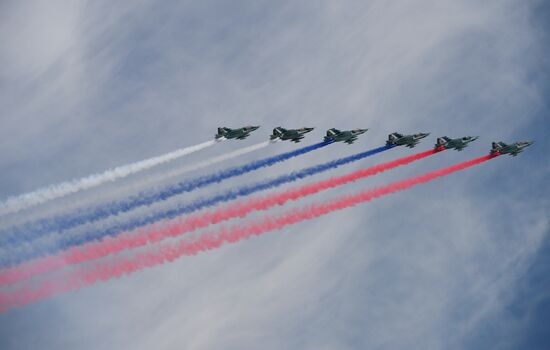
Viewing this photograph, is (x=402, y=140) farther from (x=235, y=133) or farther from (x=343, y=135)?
(x=235, y=133)

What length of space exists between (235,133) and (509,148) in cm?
5528

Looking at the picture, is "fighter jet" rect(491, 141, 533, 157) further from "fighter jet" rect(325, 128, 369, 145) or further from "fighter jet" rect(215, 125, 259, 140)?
"fighter jet" rect(215, 125, 259, 140)

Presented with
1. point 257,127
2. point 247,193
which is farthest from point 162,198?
point 257,127

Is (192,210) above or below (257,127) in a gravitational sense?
below

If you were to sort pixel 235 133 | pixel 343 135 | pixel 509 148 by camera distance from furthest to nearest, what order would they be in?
pixel 509 148 → pixel 343 135 → pixel 235 133

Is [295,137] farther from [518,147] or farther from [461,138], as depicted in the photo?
[518,147]

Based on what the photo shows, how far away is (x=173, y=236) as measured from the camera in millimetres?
114500

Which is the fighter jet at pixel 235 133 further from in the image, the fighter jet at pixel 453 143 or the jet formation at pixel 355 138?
the fighter jet at pixel 453 143

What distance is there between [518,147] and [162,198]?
71207 mm

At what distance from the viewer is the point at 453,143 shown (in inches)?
5477

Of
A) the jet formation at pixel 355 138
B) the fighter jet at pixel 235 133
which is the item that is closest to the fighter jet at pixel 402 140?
the jet formation at pixel 355 138

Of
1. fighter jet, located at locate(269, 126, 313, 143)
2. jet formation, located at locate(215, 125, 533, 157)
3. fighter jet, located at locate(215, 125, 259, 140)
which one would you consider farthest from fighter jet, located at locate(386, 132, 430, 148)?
fighter jet, located at locate(215, 125, 259, 140)

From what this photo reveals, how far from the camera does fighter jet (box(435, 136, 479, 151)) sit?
13775 cm

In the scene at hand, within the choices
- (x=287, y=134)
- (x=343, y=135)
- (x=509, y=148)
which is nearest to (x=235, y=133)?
(x=287, y=134)
